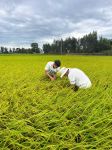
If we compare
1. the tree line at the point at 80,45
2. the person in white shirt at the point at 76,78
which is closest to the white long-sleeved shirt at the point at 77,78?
the person in white shirt at the point at 76,78

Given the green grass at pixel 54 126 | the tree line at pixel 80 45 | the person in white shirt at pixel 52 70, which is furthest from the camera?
the tree line at pixel 80 45

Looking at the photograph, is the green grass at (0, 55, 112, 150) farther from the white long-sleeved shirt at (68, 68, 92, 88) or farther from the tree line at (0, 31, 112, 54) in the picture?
the tree line at (0, 31, 112, 54)

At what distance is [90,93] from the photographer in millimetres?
A: 5422

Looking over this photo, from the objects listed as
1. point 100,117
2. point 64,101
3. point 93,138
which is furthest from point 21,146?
point 64,101

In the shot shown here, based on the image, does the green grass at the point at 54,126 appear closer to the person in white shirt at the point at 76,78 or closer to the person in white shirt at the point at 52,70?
the person in white shirt at the point at 76,78

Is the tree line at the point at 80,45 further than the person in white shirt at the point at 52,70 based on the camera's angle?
Yes

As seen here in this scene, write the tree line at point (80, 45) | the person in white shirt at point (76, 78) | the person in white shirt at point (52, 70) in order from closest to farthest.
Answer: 1. the person in white shirt at point (76, 78)
2. the person in white shirt at point (52, 70)
3. the tree line at point (80, 45)

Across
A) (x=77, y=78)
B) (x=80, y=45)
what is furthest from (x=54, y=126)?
(x=80, y=45)

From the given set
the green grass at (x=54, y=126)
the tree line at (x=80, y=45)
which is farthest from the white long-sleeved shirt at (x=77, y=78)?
the tree line at (x=80, y=45)

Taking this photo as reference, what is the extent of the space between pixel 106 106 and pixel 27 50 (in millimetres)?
65154

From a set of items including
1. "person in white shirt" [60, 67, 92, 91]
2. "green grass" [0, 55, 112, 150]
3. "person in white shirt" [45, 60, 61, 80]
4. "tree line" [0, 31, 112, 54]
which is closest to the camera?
"green grass" [0, 55, 112, 150]

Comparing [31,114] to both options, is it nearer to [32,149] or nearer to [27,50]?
[32,149]

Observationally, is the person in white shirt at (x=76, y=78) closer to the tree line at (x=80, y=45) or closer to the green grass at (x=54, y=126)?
the green grass at (x=54, y=126)

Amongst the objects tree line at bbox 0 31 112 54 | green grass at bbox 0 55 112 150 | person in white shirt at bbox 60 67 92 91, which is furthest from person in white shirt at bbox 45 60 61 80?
tree line at bbox 0 31 112 54
